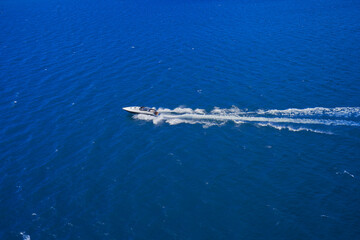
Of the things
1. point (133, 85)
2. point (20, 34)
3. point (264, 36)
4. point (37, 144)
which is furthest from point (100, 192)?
point (20, 34)

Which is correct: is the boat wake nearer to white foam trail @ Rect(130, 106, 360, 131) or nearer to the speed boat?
white foam trail @ Rect(130, 106, 360, 131)

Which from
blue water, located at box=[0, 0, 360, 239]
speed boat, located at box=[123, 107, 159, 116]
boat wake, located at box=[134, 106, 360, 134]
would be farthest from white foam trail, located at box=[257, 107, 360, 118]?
speed boat, located at box=[123, 107, 159, 116]

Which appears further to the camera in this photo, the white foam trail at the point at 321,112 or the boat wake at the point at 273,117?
the white foam trail at the point at 321,112

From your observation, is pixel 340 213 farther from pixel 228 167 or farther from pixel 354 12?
pixel 354 12

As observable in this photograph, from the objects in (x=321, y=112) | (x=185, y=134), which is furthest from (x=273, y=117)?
(x=185, y=134)

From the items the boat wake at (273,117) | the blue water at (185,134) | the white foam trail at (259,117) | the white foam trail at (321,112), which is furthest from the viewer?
the white foam trail at (321,112)

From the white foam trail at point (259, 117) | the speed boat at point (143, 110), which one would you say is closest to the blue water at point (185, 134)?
the white foam trail at point (259, 117)

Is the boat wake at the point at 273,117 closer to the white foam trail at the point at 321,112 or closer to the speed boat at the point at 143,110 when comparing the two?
the white foam trail at the point at 321,112
